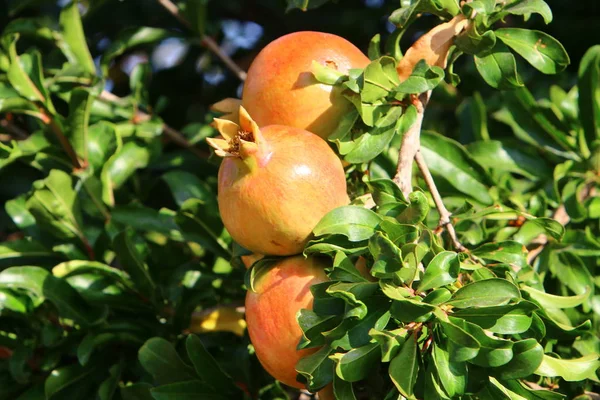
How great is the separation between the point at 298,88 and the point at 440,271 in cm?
28

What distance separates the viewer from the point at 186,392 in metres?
1.04

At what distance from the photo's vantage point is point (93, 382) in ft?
3.96

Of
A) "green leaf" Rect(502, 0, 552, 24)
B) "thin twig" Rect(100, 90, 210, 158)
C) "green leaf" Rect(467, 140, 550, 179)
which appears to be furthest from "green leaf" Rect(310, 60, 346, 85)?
"thin twig" Rect(100, 90, 210, 158)

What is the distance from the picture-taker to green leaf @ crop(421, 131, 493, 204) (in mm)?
1180

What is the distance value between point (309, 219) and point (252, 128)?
0.12 m

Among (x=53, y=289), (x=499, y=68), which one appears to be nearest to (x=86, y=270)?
(x=53, y=289)

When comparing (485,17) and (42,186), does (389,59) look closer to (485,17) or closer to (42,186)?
(485,17)

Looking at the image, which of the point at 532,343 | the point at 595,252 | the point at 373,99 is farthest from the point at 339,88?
the point at 595,252

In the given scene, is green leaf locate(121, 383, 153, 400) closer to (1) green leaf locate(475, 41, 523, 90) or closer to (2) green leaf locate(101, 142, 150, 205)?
(2) green leaf locate(101, 142, 150, 205)

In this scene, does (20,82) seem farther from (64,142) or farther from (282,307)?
(282,307)

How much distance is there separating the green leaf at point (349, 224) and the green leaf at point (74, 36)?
0.85 m

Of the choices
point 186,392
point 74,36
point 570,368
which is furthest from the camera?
point 74,36

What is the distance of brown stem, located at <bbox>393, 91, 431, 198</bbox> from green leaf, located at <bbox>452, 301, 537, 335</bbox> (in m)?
0.17

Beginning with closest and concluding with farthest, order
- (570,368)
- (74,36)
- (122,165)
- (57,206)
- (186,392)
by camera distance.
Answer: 1. (570,368)
2. (186,392)
3. (57,206)
4. (122,165)
5. (74,36)
